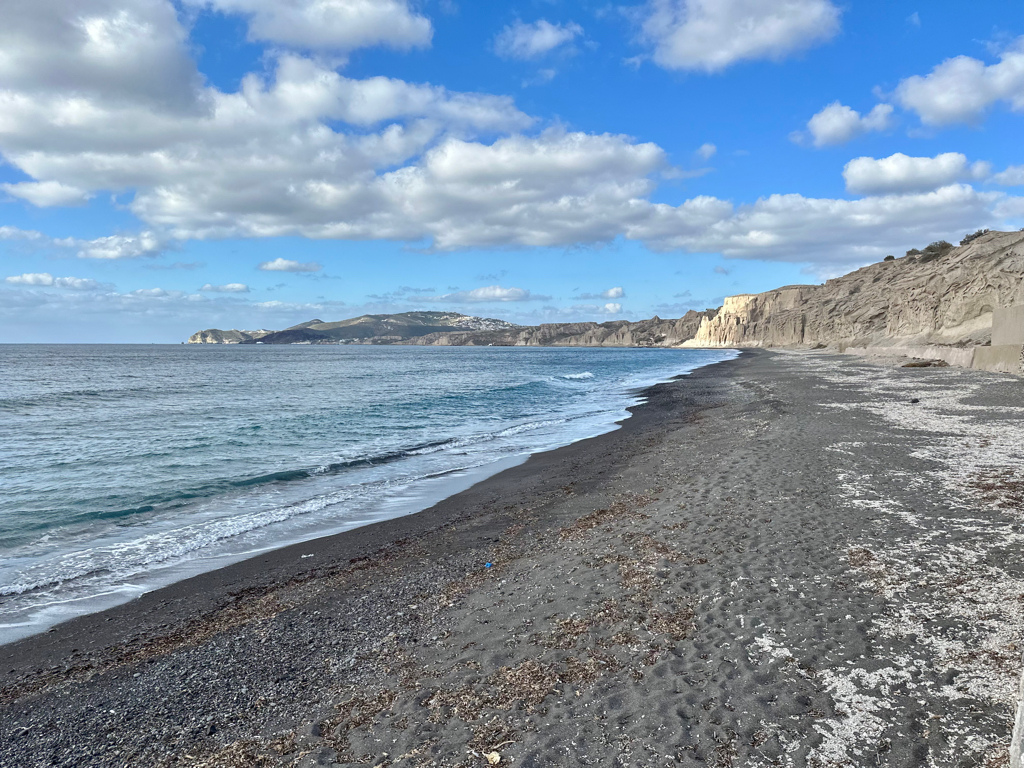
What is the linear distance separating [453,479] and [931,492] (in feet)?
30.7

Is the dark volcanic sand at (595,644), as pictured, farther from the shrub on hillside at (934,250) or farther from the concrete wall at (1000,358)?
the shrub on hillside at (934,250)

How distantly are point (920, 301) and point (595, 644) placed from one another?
52.7 m

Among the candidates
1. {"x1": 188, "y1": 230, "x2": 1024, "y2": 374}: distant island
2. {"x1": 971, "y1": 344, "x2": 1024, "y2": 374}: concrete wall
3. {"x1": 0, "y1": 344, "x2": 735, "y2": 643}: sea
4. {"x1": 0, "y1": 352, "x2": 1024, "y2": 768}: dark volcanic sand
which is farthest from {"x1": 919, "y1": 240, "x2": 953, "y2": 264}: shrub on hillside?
{"x1": 0, "y1": 352, "x2": 1024, "y2": 768}: dark volcanic sand

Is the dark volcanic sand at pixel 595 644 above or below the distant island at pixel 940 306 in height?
below

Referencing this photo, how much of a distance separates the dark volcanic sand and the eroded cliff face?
3137cm

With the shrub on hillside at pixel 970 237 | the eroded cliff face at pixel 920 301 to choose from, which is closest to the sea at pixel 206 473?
the eroded cliff face at pixel 920 301

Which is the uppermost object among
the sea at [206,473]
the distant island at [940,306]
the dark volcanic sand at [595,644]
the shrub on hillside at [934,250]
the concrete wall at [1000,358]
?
the shrub on hillside at [934,250]

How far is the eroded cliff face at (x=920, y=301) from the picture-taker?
3503 cm

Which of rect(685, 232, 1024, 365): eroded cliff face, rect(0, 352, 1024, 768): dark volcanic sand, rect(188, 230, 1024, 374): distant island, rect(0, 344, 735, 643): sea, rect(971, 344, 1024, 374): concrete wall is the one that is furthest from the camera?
rect(685, 232, 1024, 365): eroded cliff face

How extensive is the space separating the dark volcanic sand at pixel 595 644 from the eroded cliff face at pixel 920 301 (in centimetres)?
3137

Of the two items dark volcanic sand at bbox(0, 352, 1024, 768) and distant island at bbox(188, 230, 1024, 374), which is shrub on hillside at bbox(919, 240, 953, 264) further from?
dark volcanic sand at bbox(0, 352, 1024, 768)

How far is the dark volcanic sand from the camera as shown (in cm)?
351

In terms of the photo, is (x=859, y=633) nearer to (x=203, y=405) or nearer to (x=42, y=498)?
(x=42, y=498)

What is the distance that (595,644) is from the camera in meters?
4.62
